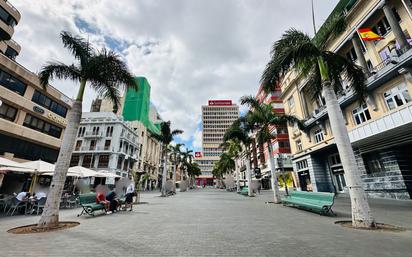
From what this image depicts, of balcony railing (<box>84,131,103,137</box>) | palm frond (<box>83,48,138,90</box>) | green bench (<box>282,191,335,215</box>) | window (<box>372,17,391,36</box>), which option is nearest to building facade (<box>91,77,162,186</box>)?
balcony railing (<box>84,131,103,137</box>)

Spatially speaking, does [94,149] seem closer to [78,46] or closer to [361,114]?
[78,46]

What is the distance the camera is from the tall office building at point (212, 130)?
373 feet

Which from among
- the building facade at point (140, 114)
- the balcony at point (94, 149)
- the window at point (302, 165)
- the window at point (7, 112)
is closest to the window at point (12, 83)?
the window at point (7, 112)

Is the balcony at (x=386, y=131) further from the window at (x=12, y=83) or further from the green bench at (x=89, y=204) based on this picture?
the window at (x=12, y=83)

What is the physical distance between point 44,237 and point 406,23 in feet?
82.9

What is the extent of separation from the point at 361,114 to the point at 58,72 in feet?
77.9

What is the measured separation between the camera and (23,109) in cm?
2158

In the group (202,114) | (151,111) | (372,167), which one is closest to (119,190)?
(372,167)

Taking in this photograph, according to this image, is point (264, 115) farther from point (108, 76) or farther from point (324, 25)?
point (108, 76)

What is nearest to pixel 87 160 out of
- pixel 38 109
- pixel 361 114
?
pixel 38 109

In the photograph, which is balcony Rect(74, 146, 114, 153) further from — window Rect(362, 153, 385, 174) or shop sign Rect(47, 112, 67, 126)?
window Rect(362, 153, 385, 174)

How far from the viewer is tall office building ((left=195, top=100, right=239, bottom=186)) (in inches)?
4481

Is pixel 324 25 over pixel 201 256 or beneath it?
over

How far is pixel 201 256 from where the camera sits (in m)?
4.05
